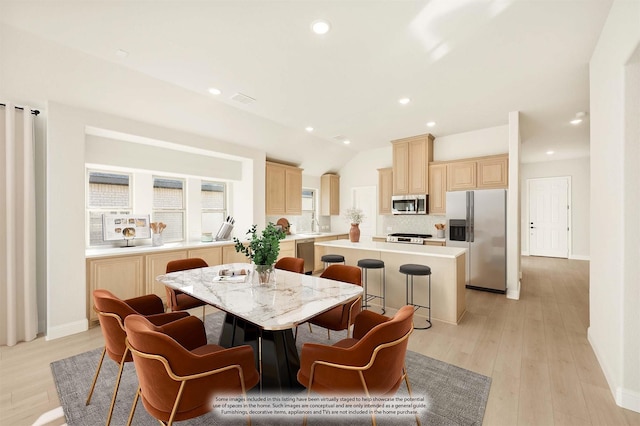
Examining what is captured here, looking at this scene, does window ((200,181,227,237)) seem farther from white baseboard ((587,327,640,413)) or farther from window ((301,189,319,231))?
white baseboard ((587,327,640,413))

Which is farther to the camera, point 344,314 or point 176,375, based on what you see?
point 344,314

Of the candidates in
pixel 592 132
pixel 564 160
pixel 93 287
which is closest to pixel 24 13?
pixel 93 287

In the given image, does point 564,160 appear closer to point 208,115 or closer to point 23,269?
point 208,115

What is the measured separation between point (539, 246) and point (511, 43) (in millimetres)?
7895

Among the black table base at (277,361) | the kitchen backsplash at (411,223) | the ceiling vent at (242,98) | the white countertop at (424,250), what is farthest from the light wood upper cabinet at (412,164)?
the black table base at (277,361)

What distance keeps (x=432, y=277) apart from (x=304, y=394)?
229 cm

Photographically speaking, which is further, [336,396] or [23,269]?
[23,269]

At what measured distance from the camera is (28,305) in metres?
3.00

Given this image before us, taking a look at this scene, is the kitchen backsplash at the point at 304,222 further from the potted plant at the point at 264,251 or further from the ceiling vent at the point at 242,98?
the potted plant at the point at 264,251

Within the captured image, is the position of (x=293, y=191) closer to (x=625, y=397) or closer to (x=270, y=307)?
(x=270, y=307)

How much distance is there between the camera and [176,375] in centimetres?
130

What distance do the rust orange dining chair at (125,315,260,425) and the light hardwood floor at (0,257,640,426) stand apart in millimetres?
1178

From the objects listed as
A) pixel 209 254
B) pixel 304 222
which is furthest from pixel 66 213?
pixel 304 222

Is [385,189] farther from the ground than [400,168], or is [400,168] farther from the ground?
[400,168]
